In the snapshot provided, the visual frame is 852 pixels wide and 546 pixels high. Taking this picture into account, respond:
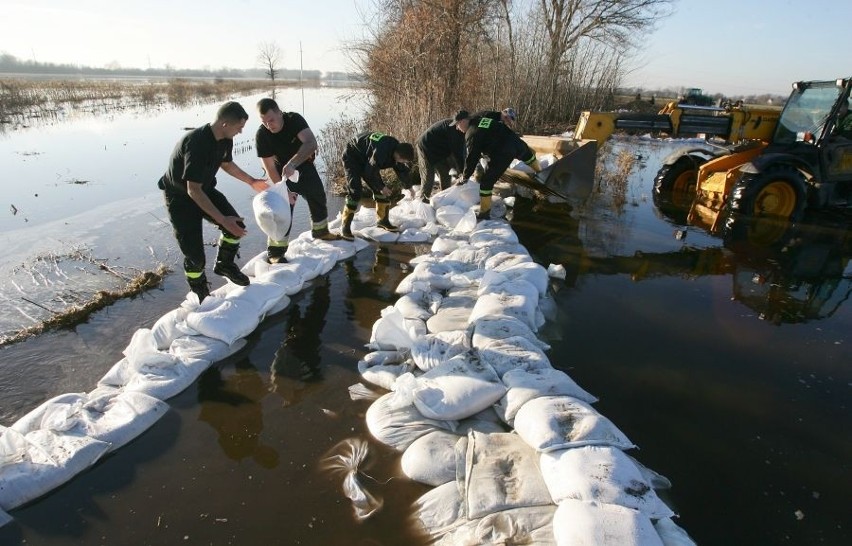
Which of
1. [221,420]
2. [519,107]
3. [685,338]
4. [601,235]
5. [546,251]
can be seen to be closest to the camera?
[221,420]

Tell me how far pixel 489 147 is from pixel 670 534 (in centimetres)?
400

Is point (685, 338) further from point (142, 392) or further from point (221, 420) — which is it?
point (142, 392)

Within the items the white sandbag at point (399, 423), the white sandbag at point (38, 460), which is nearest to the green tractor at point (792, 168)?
the white sandbag at point (399, 423)

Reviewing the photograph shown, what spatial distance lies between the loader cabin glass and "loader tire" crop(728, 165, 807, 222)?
0.50 m

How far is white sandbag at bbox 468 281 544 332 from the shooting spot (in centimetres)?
288

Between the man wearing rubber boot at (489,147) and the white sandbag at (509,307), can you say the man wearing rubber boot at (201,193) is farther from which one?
the man wearing rubber boot at (489,147)

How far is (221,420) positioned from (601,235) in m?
4.32

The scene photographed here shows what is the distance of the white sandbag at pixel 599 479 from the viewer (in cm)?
156

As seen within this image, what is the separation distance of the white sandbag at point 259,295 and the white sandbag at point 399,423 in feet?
4.07

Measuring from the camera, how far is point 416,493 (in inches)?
74.4

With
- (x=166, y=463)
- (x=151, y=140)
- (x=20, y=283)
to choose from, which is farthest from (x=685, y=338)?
(x=151, y=140)

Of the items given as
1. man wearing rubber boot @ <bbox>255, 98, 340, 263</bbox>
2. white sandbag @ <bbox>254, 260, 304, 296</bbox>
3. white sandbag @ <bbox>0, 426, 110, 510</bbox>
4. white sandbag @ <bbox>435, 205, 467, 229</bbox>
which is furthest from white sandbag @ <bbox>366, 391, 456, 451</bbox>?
white sandbag @ <bbox>435, 205, 467, 229</bbox>

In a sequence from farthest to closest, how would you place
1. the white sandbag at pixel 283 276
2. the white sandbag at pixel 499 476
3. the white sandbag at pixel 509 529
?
the white sandbag at pixel 283 276, the white sandbag at pixel 499 476, the white sandbag at pixel 509 529

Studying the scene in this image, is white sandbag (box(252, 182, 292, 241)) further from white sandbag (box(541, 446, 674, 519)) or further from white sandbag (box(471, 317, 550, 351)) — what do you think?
white sandbag (box(541, 446, 674, 519))
